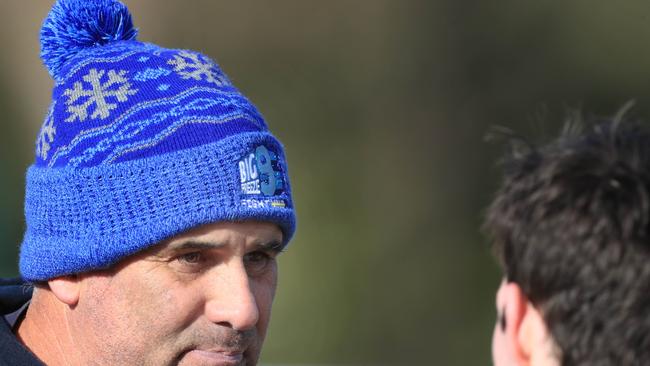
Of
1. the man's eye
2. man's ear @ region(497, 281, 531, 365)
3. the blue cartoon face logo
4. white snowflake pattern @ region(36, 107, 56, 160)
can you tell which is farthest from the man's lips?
man's ear @ region(497, 281, 531, 365)

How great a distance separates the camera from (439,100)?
6.73 meters

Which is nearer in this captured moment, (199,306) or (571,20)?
(199,306)

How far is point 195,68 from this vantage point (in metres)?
2.60

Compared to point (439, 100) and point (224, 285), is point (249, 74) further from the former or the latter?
point (224, 285)

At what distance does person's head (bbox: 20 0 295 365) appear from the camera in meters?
2.42

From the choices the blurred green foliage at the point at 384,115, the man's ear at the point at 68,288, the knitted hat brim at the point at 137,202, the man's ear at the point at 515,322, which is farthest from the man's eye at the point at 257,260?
the blurred green foliage at the point at 384,115

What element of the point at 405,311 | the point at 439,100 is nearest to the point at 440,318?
the point at 405,311

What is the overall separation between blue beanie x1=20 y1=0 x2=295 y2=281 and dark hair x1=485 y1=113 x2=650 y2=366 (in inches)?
36.5

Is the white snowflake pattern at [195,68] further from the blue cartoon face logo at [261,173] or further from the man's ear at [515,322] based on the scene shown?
the man's ear at [515,322]

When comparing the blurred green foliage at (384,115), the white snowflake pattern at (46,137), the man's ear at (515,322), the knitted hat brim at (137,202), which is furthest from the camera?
the blurred green foliage at (384,115)

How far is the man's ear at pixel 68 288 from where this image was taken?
2535mm

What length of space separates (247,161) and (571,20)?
449 cm

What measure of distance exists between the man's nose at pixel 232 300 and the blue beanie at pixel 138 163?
0.14 m

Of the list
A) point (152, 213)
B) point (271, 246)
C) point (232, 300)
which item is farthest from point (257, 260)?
point (152, 213)
